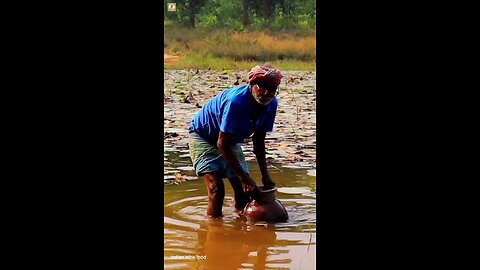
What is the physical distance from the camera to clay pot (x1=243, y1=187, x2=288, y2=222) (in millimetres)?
4277

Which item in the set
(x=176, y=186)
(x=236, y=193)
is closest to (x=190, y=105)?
(x=176, y=186)

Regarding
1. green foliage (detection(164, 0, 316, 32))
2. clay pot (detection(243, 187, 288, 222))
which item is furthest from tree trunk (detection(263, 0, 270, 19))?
clay pot (detection(243, 187, 288, 222))

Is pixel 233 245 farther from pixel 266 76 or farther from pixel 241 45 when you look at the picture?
pixel 241 45

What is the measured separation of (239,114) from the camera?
418 cm

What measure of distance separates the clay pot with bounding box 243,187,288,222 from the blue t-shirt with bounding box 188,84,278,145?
0.33 metres

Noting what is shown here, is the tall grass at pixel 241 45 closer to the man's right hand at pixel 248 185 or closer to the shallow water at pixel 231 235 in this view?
the man's right hand at pixel 248 185

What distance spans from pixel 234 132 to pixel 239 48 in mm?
484

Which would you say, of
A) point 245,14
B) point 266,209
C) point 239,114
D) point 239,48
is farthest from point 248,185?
point 245,14

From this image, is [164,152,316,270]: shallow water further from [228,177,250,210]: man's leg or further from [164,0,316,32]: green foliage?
[164,0,316,32]: green foliage
